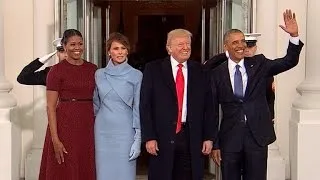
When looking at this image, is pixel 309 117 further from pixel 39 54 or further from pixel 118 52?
pixel 39 54

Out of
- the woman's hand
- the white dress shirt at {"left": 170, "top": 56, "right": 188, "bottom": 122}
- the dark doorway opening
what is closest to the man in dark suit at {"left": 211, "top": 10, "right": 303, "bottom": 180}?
the white dress shirt at {"left": 170, "top": 56, "right": 188, "bottom": 122}

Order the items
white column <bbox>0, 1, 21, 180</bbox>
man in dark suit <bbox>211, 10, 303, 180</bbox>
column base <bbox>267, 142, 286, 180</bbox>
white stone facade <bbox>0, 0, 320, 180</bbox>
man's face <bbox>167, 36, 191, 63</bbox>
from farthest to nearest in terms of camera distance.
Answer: column base <bbox>267, 142, 286, 180</bbox>, white stone facade <bbox>0, 0, 320, 180</bbox>, white column <bbox>0, 1, 21, 180</bbox>, man in dark suit <bbox>211, 10, 303, 180</bbox>, man's face <bbox>167, 36, 191, 63</bbox>

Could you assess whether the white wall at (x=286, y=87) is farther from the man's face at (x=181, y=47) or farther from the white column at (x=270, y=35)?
the man's face at (x=181, y=47)

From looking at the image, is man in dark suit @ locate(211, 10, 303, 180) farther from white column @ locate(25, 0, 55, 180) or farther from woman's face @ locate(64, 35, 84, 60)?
white column @ locate(25, 0, 55, 180)

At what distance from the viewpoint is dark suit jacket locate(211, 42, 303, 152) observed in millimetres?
4590

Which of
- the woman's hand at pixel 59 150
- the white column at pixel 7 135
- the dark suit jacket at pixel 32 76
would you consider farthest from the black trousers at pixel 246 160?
the white column at pixel 7 135

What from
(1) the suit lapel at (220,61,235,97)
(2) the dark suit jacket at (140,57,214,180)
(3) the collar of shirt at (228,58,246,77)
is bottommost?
(2) the dark suit jacket at (140,57,214,180)

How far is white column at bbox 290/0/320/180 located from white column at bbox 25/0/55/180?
3065 mm

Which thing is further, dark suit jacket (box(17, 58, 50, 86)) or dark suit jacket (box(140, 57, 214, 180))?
dark suit jacket (box(17, 58, 50, 86))

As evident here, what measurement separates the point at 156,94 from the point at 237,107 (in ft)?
2.16

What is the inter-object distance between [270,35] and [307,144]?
146 centimetres

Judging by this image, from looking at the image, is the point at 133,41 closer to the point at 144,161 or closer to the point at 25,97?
the point at 144,161

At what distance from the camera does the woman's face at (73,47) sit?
15.2 feet

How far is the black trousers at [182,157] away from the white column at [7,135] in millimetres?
2674
